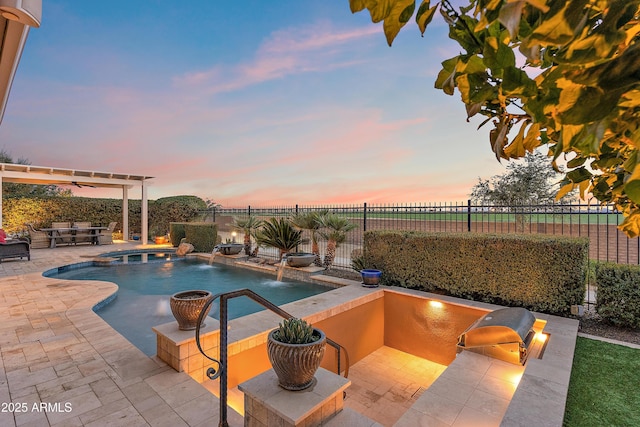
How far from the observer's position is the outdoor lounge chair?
9398 mm

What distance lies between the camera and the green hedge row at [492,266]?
16.3 feet

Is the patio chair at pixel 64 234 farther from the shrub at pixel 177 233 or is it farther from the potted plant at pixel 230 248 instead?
the potted plant at pixel 230 248

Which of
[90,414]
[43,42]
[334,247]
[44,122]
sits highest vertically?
[43,42]

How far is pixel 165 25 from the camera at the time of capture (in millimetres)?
9250

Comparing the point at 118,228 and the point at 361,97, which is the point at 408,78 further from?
the point at 118,228

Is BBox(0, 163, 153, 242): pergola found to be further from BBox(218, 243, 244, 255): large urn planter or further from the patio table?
BBox(218, 243, 244, 255): large urn planter

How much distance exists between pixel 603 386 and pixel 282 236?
7.93 meters

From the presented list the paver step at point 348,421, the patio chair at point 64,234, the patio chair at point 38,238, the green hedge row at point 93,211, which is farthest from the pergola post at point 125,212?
the paver step at point 348,421

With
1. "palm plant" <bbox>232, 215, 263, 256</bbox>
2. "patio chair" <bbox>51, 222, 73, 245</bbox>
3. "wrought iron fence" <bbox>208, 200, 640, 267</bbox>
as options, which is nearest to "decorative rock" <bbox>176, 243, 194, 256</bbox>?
"palm plant" <bbox>232, 215, 263, 256</bbox>

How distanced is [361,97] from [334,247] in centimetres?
468

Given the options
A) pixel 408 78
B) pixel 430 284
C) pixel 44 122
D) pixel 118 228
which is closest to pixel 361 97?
pixel 408 78

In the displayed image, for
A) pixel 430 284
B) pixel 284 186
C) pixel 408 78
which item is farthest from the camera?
pixel 284 186

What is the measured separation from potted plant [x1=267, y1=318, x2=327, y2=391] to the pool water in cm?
255

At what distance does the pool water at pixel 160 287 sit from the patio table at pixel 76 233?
15.8 ft
